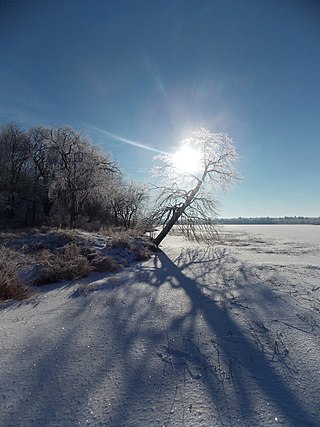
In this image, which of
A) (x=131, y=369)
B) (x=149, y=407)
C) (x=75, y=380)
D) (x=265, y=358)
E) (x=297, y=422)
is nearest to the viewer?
(x=297, y=422)

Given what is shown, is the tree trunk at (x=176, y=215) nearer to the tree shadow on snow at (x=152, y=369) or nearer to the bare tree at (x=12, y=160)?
the tree shadow on snow at (x=152, y=369)

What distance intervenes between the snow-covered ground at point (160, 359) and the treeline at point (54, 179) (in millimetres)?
16362

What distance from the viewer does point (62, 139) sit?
21.4 m

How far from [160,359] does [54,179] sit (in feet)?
75.4

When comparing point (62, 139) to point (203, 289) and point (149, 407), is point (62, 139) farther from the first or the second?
point (149, 407)

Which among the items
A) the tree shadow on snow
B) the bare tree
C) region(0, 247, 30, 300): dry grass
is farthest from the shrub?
the bare tree

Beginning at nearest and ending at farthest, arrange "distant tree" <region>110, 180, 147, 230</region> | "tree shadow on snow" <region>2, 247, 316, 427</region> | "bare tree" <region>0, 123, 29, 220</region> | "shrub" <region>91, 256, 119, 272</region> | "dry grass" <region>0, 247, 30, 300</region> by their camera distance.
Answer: "tree shadow on snow" <region>2, 247, 316, 427</region>
"dry grass" <region>0, 247, 30, 300</region>
"shrub" <region>91, 256, 119, 272</region>
"bare tree" <region>0, 123, 29, 220</region>
"distant tree" <region>110, 180, 147, 230</region>

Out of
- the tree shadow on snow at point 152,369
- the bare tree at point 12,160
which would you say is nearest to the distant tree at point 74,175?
the bare tree at point 12,160

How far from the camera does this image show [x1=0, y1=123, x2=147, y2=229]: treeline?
20.4 metres

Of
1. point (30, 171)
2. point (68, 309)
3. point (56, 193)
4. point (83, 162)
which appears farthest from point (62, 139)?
point (68, 309)

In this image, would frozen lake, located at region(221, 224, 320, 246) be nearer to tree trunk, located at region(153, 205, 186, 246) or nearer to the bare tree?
tree trunk, located at region(153, 205, 186, 246)

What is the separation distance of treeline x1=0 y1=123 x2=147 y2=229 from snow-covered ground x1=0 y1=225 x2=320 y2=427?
16.4 m

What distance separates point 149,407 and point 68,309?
8.39ft

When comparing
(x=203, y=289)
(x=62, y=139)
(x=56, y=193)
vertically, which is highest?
(x=62, y=139)
